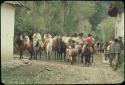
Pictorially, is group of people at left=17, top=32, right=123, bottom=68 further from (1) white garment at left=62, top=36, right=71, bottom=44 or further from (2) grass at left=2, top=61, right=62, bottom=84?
(2) grass at left=2, top=61, right=62, bottom=84

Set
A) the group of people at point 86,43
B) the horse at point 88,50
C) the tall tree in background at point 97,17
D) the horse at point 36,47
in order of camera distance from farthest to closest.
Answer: the horse at point 36,47, the horse at point 88,50, the group of people at point 86,43, the tall tree in background at point 97,17

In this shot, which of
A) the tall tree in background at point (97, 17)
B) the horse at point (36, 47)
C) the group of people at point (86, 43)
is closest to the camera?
the tall tree in background at point (97, 17)

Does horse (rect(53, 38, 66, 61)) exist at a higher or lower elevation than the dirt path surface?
higher

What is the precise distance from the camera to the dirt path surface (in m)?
11.5

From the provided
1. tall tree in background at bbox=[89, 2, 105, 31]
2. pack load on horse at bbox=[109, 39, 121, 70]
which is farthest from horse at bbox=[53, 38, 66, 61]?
pack load on horse at bbox=[109, 39, 121, 70]

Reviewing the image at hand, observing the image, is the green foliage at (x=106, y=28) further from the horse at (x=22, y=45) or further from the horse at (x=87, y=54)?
the horse at (x=22, y=45)

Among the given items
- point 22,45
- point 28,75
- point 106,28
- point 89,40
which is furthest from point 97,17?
point 28,75

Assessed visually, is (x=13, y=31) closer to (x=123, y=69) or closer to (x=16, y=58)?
(x=16, y=58)

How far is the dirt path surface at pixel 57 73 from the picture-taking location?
37.7 feet

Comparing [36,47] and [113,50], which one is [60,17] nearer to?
[36,47]

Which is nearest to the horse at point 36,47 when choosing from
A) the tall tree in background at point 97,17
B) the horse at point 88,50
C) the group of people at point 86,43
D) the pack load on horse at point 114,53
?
the group of people at point 86,43

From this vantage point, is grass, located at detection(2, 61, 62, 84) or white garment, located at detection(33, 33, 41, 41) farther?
white garment, located at detection(33, 33, 41, 41)

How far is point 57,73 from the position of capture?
38.3 ft

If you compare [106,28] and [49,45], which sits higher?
[106,28]
